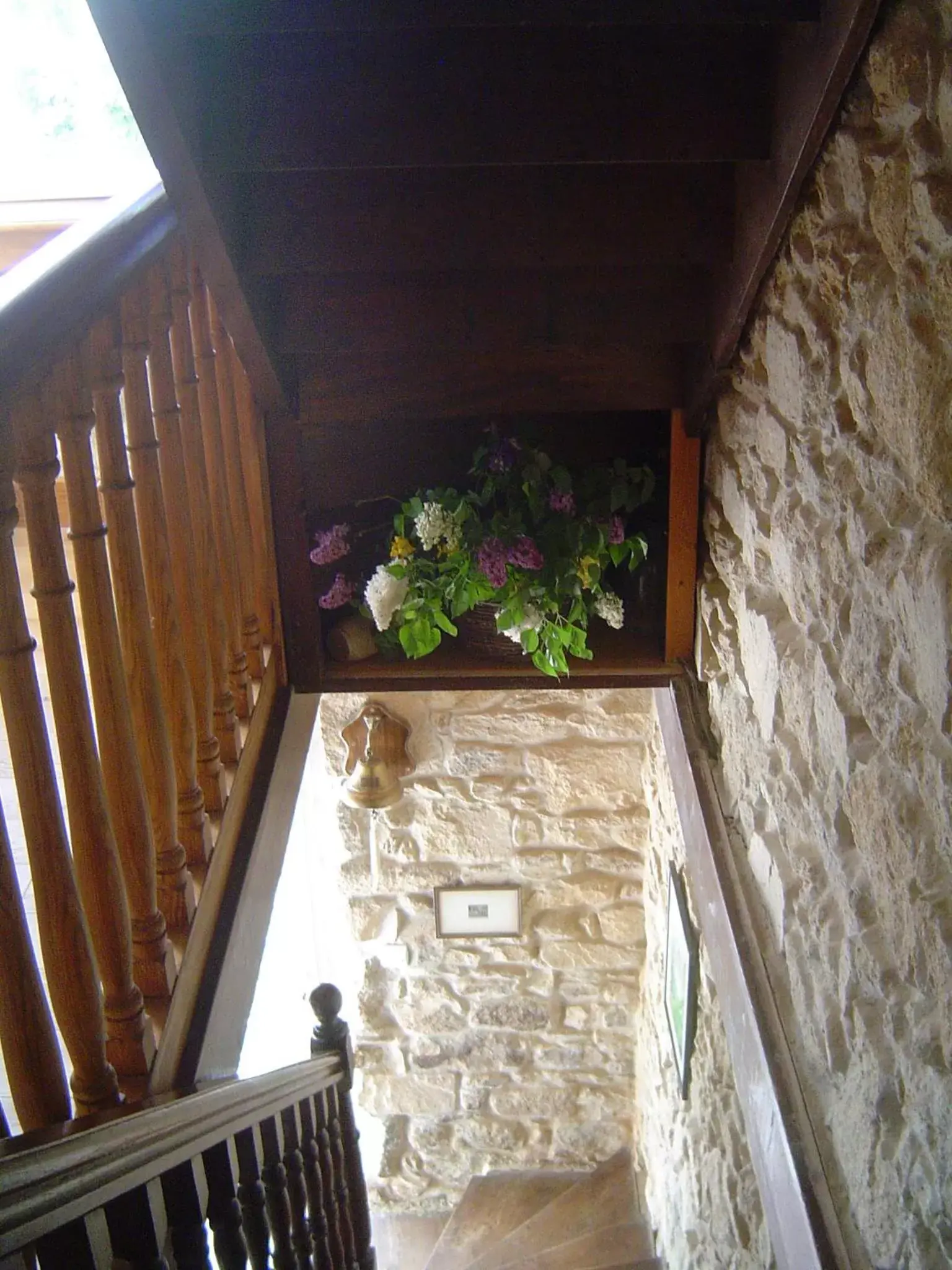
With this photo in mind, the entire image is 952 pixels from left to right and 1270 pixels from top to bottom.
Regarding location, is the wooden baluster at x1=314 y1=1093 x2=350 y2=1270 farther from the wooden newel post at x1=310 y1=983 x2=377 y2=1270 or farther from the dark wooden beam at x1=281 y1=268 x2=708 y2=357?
the dark wooden beam at x1=281 y1=268 x2=708 y2=357

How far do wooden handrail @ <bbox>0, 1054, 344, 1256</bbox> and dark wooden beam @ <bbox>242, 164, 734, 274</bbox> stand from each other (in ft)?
4.42

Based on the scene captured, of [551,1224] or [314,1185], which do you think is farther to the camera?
[551,1224]

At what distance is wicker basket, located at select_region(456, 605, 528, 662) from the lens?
99.7 inches

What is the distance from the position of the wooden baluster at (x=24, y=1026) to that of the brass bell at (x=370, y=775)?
1.87 metres

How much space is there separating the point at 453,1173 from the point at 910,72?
11.5 feet

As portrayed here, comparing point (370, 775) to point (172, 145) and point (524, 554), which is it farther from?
point (172, 145)

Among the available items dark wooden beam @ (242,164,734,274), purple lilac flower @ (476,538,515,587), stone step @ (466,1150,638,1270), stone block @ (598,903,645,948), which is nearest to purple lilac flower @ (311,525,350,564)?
purple lilac flower @ (476,538,515,587)

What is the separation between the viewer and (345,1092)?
2.19 metres

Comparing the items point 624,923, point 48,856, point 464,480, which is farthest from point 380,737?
point 48,856

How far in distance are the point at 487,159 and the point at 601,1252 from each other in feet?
10.6

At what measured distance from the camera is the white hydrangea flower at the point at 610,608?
2402 mm

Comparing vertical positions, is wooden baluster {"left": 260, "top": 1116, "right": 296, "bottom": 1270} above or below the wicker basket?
below

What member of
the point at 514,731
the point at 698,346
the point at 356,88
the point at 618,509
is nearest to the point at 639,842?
the point at 514,731

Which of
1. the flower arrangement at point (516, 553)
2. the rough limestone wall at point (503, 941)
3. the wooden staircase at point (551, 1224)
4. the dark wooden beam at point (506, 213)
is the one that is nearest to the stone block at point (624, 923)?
the rough limestone wall at point (503, 941)
